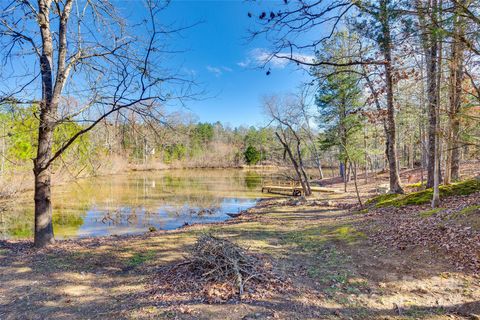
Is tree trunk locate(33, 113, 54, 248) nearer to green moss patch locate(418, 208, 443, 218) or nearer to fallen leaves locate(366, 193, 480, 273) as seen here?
fallen leaves locate(366, 193, 480, 273)

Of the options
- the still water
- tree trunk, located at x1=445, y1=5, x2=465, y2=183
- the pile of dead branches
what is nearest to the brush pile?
the pile of dead branches

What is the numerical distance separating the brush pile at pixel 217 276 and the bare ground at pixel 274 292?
11 cm

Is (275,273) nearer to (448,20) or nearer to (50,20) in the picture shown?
(448,20)

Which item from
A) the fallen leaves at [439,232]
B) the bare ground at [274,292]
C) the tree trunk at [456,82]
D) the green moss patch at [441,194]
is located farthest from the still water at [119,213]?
the tree trunk at [456,82]

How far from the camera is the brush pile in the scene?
3275mm

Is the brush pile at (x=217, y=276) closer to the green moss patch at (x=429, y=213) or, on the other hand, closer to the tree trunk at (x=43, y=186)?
the tree trunk at (x=43, y=186)

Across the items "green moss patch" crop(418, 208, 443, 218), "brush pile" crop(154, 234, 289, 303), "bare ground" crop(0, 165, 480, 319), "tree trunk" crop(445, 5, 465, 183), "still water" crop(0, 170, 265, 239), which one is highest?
"tree trunk" crop(445, 5, 465, 183)

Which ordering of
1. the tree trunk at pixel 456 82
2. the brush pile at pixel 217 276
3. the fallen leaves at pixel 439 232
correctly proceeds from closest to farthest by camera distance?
the brush pile at pixel 217 276
the tree trunk at pixel 456 82
the fallen leaves at pixel 439 232

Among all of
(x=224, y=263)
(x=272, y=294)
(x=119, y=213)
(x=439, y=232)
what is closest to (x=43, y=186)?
(x=224, y=263)

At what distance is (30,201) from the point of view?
1525cm

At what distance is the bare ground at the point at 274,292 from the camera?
2.96 metres

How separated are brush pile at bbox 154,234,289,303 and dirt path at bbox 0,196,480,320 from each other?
0.51 ft

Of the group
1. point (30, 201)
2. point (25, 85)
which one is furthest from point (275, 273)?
point (30, 201)

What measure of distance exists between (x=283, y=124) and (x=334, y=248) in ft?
42.6
